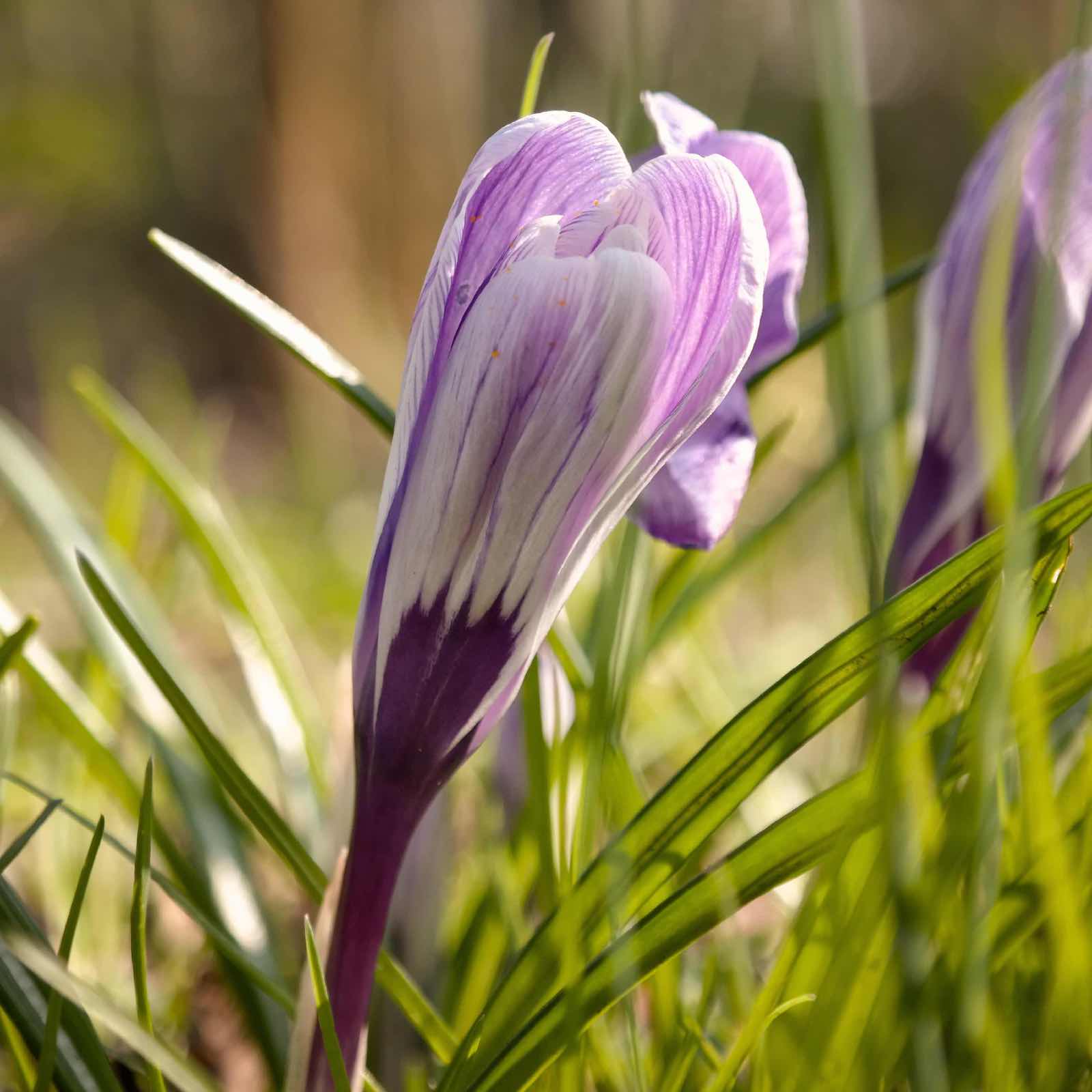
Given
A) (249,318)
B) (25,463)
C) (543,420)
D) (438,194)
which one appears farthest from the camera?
(438,194)

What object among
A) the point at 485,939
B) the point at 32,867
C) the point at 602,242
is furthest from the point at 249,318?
the point at 32,867

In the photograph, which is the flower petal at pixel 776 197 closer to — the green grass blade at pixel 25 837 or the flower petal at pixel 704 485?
the flower petal at pixel 704 485

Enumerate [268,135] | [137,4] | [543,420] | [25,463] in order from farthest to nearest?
1. [137,4]
2. [268,135]
3. [25,463]
4. [543,420]

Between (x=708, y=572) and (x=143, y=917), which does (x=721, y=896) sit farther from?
(x=708, y=572)

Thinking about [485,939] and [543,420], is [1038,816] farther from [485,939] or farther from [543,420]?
[485,939]

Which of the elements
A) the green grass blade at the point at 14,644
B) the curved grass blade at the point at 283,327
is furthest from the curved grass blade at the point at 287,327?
the green grass blade at the point at 14,644

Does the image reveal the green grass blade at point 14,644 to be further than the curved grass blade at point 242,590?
No

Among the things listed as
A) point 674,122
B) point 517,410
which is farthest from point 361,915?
point 674,122
